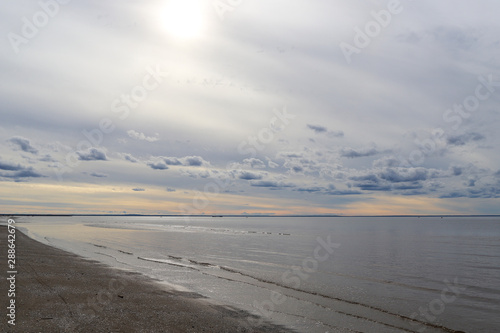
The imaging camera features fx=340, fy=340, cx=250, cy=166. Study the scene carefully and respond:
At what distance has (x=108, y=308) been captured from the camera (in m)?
14.8

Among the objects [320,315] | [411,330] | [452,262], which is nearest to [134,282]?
[320,315]

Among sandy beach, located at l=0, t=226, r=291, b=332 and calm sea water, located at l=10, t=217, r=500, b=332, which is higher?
sandy beach, located at l=0, t=226, r=291, b=332

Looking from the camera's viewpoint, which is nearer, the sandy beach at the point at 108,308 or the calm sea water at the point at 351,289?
the sandy beach at the point at 108,308

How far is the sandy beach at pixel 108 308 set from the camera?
40.9ft

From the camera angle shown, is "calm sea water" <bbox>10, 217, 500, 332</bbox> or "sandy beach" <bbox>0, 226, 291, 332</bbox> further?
"calm sea water" <bbox>10, 217, 500, 332</bbox>

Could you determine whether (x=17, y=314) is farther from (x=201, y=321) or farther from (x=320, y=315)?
(x=320, y=315)

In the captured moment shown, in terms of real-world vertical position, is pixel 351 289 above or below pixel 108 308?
below

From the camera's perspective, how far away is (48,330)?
1145 cm

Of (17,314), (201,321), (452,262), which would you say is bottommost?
(452,262)

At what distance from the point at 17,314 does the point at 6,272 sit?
9.48 m

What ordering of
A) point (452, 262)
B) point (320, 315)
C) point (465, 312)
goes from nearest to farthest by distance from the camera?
1. point (320, 315)
2. point (465, 312)
3. point (452, 262)

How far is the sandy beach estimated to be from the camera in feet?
40.9

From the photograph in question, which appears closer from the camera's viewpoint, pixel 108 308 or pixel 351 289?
pixel 108 308

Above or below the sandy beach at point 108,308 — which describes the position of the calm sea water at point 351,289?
below
